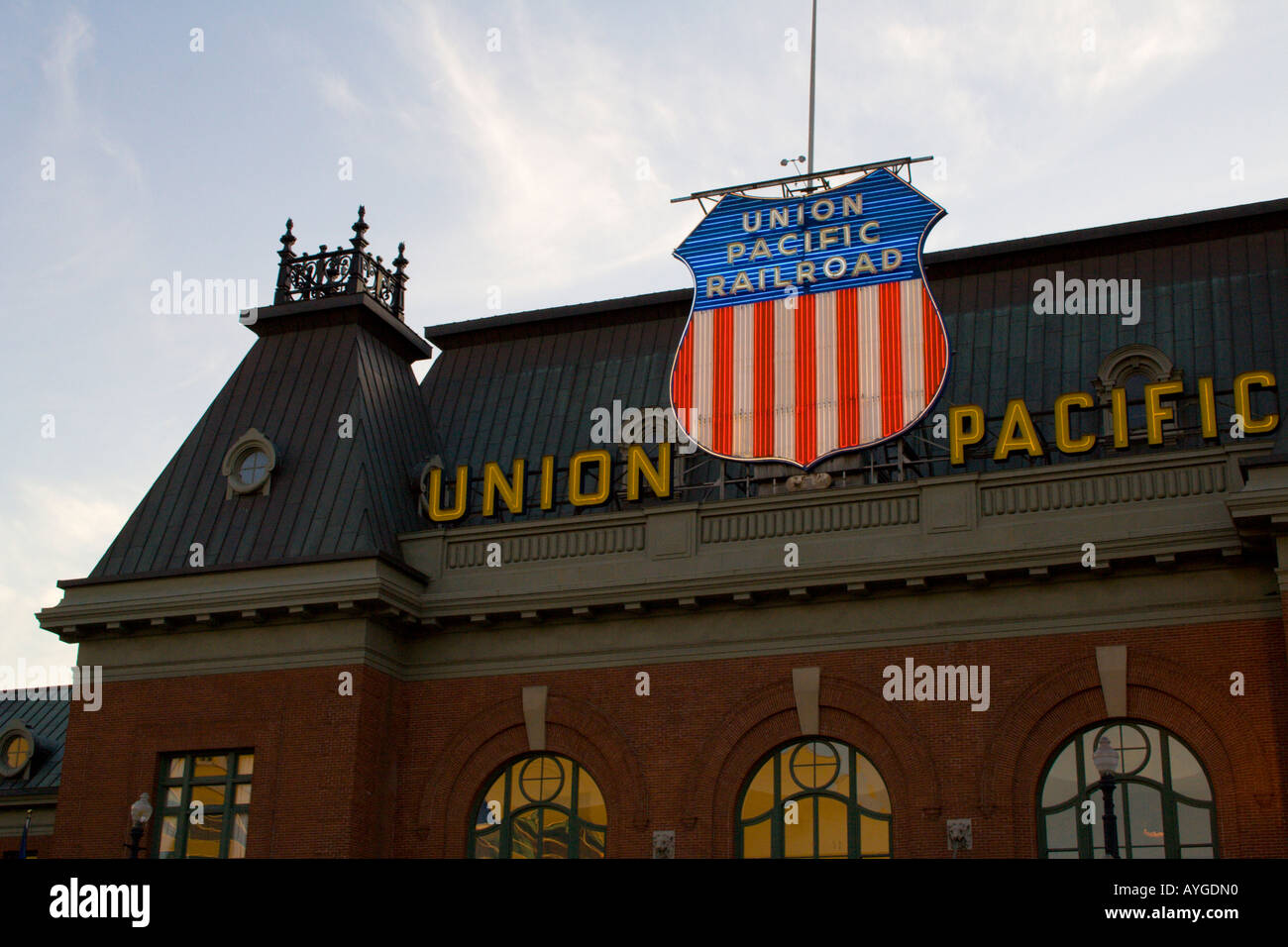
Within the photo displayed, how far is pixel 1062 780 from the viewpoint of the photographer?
24.9 meters

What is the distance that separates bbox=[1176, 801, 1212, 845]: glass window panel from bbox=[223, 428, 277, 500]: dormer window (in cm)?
1830

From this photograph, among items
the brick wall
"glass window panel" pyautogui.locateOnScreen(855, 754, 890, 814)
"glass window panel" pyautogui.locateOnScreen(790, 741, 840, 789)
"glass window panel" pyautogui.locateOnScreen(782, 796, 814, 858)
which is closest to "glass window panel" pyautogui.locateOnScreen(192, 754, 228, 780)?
the brick wall

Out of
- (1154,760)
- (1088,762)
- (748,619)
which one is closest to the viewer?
(1154,760)

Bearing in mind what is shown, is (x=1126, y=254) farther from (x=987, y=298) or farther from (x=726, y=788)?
(x=726, y=788)

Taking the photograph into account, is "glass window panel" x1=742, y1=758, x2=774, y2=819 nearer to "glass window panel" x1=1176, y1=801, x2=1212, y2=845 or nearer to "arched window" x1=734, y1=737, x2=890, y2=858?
"arched window" x1=734, y1=737, x2=890, y2=858

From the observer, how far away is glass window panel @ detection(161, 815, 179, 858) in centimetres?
2833

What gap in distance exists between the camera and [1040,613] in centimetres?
2559

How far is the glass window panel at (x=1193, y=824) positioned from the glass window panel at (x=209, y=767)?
1681 centimetres

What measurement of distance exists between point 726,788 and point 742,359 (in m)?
8.36

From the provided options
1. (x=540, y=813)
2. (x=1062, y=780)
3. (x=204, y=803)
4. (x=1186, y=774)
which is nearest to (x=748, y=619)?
(x=540, y=813)

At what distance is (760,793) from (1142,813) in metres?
6.33

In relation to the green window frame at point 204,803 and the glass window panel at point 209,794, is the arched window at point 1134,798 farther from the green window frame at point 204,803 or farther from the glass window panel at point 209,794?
the glass window panel at point 209,794

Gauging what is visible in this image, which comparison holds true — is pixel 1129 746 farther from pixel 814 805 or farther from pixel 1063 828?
pixel 814 805
